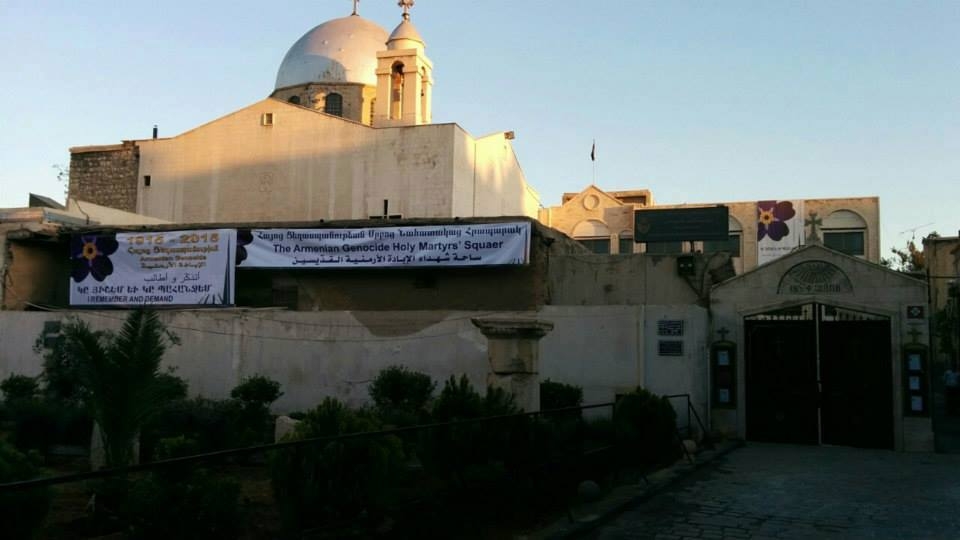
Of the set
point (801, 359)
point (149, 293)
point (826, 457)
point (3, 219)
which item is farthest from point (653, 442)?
point (3, 219)

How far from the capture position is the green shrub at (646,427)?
1154cm

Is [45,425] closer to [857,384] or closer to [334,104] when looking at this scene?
[857,384]

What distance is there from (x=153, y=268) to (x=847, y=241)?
32764 mm

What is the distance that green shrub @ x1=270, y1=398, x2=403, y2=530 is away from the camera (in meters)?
6.58

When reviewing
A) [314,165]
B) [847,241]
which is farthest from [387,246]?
[847,241]

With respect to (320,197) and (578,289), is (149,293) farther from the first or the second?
(320,197)

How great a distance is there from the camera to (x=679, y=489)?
Result: 1034cm

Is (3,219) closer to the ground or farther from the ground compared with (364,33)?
closer to the ground

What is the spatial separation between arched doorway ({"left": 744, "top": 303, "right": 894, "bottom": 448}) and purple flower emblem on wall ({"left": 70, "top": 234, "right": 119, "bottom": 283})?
15252 mm

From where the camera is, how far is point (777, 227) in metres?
41.7

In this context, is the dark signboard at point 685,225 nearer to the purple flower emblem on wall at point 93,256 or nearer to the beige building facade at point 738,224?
the purple flower emblem on wall at point 93,256

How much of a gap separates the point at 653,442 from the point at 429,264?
784 centimetres

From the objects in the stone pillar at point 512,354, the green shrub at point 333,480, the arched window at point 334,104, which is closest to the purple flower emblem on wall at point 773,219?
the arched window at point 334,104

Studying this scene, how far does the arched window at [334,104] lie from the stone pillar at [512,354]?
31.3 m
